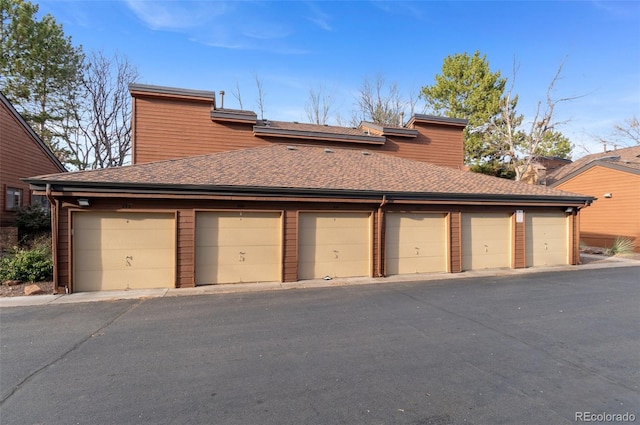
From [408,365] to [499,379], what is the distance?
3.36 ft

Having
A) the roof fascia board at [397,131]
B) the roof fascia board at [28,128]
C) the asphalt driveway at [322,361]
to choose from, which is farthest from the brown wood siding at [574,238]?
the roof fascia board at [28,128]

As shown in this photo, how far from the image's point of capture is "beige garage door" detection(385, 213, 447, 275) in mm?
10867

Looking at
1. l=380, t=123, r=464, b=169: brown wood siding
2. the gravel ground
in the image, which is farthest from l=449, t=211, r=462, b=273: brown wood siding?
the gravel ground

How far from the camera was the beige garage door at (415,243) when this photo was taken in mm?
10867

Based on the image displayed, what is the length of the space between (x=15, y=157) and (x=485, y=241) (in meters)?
20.8

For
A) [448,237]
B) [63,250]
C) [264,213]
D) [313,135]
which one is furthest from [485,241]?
[63,250]

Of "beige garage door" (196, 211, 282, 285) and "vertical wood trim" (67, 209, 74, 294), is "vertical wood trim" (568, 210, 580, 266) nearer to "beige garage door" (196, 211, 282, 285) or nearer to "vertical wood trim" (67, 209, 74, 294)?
"beige garage door" (196, 211, 282, 285)

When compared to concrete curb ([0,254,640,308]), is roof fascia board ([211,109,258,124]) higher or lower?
higher

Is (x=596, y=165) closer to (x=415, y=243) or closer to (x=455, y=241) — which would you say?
(x=455, y=241)

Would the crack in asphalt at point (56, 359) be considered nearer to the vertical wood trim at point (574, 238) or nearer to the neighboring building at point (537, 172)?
the vertical wood trim at point (574, 238)

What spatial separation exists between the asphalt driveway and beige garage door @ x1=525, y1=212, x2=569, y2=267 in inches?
207

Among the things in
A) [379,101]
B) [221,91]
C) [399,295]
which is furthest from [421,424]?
[379,101]

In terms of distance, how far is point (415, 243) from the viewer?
11133 mm

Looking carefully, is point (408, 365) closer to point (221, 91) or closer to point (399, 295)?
point (399, 295)
